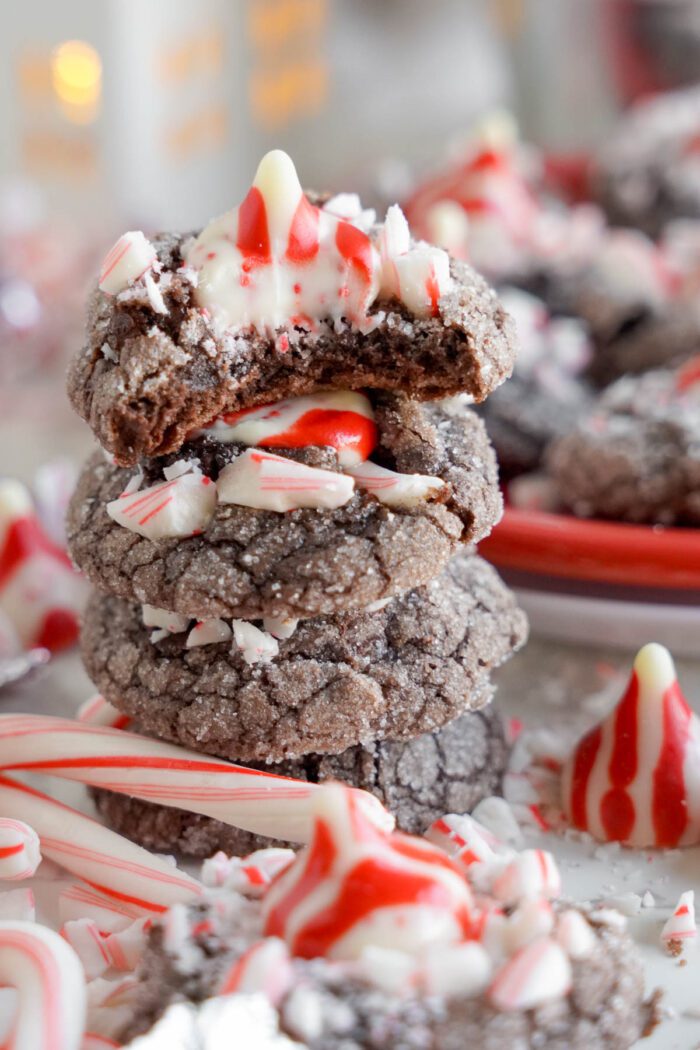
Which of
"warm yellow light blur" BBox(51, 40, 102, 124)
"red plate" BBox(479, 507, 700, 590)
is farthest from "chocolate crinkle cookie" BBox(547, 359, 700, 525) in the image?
"warm yellow light blur" BBox(51, 40, 102, 124)

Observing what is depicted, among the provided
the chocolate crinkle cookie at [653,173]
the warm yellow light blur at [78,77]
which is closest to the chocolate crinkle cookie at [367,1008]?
the chocolate crinkle cookie at [653,173]

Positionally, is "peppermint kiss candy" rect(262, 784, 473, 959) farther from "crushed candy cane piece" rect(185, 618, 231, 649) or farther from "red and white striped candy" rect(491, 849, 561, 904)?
"crushed candy cane piece" rect(185, 618, 231, 649)

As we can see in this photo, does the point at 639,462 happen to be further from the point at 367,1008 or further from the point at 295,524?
the point at 367,1008

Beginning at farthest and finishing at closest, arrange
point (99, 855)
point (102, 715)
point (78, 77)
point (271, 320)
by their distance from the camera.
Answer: point (78, 77)
point (102, 715)
point (99, 855)
point (271, 320)

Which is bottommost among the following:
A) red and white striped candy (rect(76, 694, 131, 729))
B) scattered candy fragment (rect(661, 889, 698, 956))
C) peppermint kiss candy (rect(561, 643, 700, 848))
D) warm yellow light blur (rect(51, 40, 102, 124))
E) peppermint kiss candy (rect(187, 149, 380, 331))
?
scattered candy fragment (rect(661, 889, 698, 956))

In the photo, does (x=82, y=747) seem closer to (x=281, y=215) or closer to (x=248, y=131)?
(x=281, y=215)

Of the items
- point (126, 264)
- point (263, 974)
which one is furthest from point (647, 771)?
point (126, 264)

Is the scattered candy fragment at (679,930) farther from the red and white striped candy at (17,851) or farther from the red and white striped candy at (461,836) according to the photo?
the red and white striped candy at (17,851)
